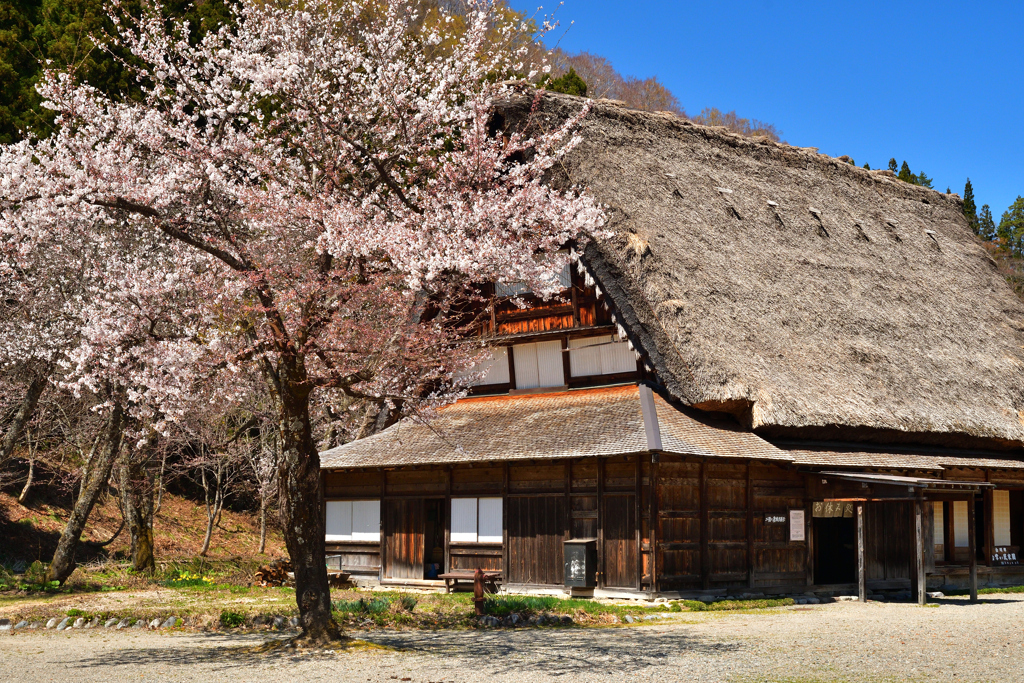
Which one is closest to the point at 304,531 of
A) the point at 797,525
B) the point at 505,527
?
the point at 505,527

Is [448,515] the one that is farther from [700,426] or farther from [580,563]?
[700,426]

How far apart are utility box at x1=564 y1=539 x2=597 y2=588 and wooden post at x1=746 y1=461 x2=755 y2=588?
120 inches

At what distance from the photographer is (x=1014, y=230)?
191 ft

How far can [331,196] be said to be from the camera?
12.0 meters

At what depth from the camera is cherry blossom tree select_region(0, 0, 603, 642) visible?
37.0 feet

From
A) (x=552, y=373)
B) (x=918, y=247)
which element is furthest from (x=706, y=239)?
(x=918, y=247)

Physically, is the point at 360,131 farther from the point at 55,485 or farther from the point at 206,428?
the point at 55,485

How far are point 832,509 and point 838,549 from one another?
1737 millimetres

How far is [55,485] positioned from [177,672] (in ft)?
64.0

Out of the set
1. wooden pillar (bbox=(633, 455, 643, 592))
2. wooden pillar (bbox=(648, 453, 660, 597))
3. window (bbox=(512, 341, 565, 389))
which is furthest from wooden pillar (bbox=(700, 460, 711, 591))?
window (bbox=(512, 341, 565, 389))

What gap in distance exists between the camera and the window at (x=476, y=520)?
1900cm

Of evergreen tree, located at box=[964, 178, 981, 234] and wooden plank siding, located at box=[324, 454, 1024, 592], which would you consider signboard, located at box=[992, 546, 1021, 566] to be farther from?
evergreen tree, located at box=[964, 178, 981, 234]

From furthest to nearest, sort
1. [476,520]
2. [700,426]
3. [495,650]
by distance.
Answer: [476,520] < [700,426] < [495,650]

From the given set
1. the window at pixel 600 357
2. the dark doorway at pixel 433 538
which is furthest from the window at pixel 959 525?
the dark doorway at pixel 433 538
